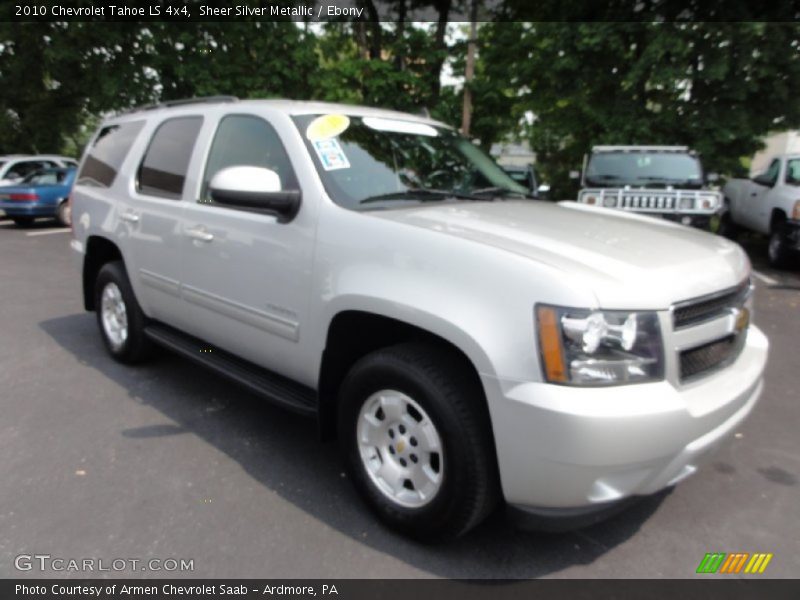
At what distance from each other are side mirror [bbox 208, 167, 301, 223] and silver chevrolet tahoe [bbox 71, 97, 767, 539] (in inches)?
0.4

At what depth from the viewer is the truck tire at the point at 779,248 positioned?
9.16m

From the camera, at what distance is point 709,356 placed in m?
2.36

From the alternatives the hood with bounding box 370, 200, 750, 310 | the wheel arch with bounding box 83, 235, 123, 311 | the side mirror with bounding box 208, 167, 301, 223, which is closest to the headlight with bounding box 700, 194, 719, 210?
the hood with bounding box 370, 200, 750, 310

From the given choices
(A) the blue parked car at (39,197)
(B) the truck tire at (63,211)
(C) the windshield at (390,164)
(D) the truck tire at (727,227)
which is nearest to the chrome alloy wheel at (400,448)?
(C) the windshield at (390,164)

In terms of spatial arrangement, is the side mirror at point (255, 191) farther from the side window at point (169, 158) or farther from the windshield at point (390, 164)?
the side window at point (169, 158)

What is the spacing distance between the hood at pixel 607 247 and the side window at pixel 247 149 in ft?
2.26

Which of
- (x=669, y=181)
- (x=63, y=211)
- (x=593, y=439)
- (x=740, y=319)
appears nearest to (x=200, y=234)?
(x=593, y=439)

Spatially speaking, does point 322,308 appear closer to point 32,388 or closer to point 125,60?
point 32,388

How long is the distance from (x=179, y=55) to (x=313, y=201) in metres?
14.3

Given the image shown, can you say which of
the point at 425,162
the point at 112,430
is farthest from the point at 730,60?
the point at 112,430

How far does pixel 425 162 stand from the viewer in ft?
11.1

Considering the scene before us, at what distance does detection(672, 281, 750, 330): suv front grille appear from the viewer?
218 cm

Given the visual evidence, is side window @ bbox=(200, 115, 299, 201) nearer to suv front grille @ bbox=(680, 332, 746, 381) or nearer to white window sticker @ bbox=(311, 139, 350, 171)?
white window sticker @ bbox=(311, 139, 350, 171)

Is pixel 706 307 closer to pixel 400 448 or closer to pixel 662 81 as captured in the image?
pixel 400 448
